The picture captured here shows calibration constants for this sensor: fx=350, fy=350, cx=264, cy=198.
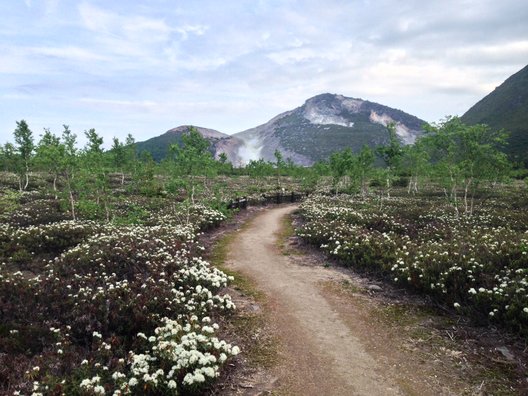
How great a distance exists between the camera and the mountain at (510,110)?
396ft

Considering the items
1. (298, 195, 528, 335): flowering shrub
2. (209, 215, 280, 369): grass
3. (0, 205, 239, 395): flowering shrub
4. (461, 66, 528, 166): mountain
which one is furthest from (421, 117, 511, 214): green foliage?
(461, 66, 528, 166): mountain

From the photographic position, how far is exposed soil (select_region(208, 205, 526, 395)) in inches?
296

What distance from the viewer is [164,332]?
28.0 ft

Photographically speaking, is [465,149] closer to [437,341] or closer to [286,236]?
[286,236]

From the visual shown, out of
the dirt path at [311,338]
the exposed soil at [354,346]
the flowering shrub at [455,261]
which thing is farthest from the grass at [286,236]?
the exposed soil at [354,346]

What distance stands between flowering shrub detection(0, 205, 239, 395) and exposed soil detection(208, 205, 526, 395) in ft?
3.94

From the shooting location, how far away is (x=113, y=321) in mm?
9477

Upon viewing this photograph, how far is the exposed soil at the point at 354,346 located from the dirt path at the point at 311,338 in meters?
0.02

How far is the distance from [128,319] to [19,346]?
2500 millimetres

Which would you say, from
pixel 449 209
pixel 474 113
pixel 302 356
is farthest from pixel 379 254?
pixel 474 113

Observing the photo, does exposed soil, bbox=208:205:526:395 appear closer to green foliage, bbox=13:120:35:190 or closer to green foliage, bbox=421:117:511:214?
green foliage, bbox=421:117:511:214

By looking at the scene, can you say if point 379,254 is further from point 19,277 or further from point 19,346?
point 19,277

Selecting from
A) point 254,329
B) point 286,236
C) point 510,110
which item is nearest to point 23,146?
point 286,236

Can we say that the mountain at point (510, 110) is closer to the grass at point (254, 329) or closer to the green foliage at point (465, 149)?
the green foliage at point (465, 149)
